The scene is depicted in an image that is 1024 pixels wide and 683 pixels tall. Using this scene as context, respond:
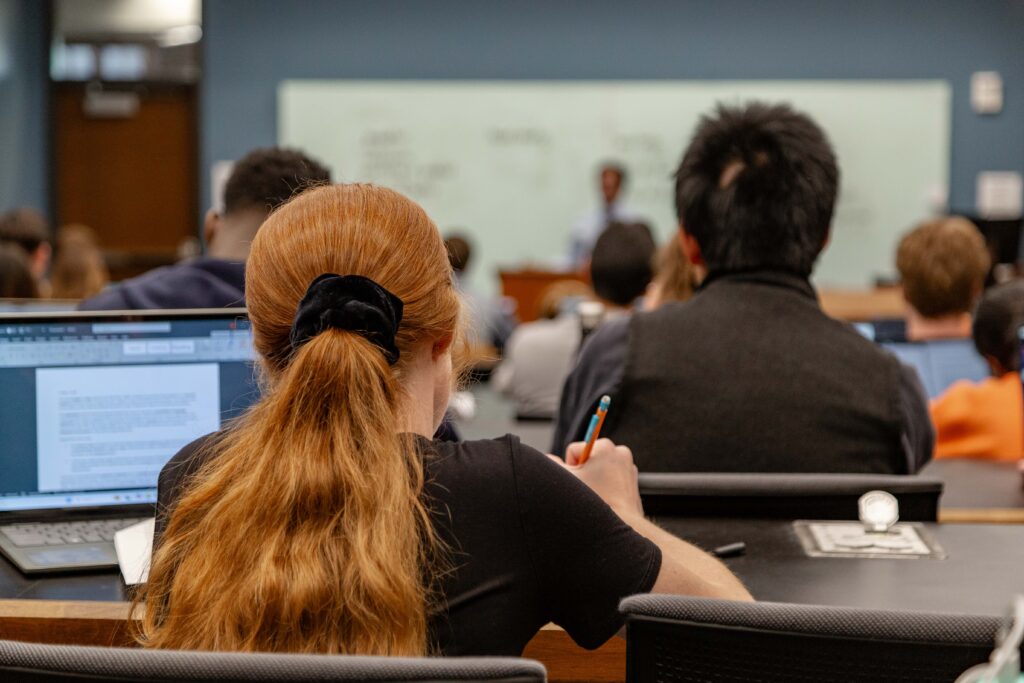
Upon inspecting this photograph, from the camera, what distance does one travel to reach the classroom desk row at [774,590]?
4.61ft

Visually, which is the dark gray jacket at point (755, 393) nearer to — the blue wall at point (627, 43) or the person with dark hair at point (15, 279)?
the person with dark hair at point (15, 279)

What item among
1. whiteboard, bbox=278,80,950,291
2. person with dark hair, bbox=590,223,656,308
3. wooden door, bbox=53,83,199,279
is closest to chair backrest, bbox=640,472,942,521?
person with dark hair, bbox=590,223,656,308

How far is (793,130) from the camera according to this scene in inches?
92.4

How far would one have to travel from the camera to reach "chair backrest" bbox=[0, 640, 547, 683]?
815 mm

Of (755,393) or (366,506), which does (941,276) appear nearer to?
(755,393)

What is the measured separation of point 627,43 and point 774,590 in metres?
7.56

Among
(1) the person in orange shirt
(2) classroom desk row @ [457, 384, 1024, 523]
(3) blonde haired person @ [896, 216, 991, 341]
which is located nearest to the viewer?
(2) classroom desk row @ [457, 384, 1024, 523]

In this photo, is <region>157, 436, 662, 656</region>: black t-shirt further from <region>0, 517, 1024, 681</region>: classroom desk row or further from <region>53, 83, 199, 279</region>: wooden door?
<region>53, 83, 199, 279</region>: wooden door

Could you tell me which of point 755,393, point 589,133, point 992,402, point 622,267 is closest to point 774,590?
point 755,393

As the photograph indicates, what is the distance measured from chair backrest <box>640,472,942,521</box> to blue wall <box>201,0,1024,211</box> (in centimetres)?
718

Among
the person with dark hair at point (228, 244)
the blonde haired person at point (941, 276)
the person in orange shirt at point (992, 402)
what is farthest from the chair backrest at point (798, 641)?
the blonde haired person at point (941, 276)

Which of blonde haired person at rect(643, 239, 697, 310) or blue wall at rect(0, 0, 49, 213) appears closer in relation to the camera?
blonde haired person at rect(643, 239, 697, 310)

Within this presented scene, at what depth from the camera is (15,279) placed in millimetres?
4055

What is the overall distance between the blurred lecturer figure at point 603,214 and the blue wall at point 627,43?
77cm
